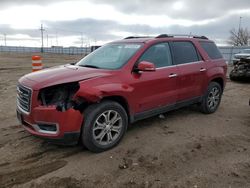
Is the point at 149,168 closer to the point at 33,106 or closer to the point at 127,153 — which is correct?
the point at 127,153

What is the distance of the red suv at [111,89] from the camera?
3.71 meters

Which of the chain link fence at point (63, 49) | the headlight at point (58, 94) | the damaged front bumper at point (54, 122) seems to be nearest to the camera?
the damaged front bumper at point (54, 122)

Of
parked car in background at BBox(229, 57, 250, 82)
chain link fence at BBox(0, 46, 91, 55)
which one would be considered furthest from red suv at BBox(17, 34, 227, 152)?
chain link fence at BBox(0, 46, 91, 55)

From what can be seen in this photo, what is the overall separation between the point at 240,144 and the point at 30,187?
11.2ft

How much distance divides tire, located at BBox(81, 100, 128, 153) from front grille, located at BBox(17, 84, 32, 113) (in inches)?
34.5

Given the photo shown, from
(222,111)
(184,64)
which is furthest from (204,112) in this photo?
(184,64)

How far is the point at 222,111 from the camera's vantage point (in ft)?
21.2

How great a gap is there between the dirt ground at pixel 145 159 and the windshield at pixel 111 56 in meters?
1.37

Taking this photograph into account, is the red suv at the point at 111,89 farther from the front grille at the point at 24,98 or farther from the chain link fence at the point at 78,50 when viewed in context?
the chain link fence at the point at 78,50

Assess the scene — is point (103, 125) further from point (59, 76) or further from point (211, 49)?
point (211, 49)

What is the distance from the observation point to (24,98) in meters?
3.96

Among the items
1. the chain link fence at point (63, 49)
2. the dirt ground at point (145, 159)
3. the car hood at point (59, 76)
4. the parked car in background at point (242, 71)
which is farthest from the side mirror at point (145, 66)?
the chain link fence at point (63, 49)

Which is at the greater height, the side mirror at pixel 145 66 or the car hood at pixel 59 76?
the side mirror at pixel 145 66

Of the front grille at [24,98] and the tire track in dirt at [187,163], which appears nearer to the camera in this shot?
the tire track in dirt at [187,163]
